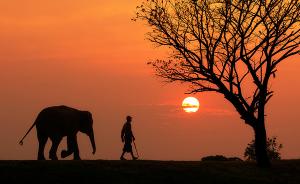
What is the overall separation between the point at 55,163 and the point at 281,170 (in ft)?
44.9

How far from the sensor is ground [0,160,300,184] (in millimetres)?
29328

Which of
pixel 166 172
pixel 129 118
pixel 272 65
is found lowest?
pixel 166 172

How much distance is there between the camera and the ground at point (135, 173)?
2933 cm

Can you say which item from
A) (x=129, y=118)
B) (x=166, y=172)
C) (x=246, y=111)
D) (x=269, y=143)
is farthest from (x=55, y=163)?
(x=269, y=143)

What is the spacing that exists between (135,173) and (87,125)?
10.6 m

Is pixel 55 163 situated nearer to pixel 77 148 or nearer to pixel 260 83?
pixel 77 148

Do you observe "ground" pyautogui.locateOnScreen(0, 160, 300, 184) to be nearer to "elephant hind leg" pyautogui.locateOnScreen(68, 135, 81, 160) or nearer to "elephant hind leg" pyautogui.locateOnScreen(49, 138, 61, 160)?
"elephant hind leg" pyautogui.locateOnScreen(68, 135, 81, 160)

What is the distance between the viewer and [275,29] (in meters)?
40.8

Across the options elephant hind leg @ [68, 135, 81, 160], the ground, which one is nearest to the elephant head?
elephant hind leg @ [68, 135, 81, 160]

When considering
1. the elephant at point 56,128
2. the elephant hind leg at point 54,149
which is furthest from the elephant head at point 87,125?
the elephant hind leg at point 54,149

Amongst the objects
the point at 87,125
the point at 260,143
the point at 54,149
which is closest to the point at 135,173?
the point at 54,149

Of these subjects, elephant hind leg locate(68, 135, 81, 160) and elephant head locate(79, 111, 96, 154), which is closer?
elephant hind leg locate(68, 135, 81, 160)

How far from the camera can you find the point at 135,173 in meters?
31.8

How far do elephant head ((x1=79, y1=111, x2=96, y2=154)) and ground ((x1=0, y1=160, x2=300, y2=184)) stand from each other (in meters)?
6.62
